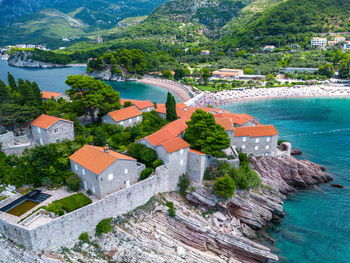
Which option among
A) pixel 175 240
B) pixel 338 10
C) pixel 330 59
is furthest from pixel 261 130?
pixel 338 10

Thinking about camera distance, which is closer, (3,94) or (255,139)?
(3,94)

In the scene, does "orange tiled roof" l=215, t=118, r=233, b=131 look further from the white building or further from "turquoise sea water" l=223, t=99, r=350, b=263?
the white building

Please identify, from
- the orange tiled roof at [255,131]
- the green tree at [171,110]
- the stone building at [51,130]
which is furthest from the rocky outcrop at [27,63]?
the orange tiled roof at [255,131]

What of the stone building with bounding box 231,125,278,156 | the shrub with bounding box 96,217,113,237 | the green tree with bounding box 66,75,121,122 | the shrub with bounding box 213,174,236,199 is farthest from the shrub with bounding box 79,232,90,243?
the stone building with bounding box 231,125,278,156

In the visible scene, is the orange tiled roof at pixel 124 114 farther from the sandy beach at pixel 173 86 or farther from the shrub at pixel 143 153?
the sandy beach at pixel 173 86

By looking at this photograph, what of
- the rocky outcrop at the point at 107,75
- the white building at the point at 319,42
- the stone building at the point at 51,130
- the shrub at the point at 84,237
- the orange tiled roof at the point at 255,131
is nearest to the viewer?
the shrub at the point at 84,237

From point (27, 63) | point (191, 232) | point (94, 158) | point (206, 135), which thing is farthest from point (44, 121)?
point (27, 63)

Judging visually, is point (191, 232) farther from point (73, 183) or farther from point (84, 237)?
point (73, 183)

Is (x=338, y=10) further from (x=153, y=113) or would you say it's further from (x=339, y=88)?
(x=153, y=113)
